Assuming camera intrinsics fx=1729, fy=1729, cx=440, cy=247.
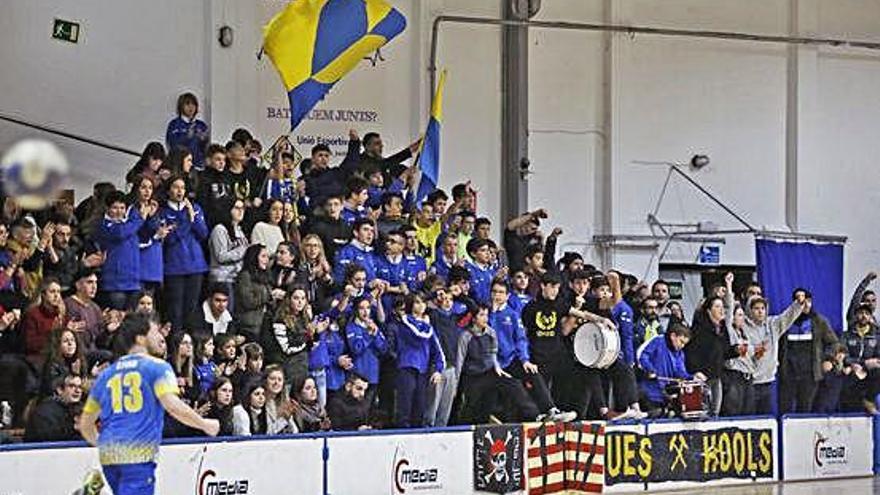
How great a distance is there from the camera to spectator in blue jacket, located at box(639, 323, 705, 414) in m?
21.5

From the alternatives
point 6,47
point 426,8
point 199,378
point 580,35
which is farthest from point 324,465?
point 580,35

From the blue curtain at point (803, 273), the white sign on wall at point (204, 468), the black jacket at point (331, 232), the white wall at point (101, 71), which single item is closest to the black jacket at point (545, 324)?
the black jacket at point (331, 232)

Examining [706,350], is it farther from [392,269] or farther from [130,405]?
[130,405]

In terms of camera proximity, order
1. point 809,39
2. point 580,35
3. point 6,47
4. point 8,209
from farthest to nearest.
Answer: point 809,39, point 580,35, point 6,47, point 8,209

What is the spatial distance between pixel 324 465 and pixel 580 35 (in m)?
11.3

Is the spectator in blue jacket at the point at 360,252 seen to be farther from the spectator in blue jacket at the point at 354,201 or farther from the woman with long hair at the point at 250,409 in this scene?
the woman with long hair at the point at 250,409

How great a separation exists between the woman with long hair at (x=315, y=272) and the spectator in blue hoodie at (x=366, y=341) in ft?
1.21

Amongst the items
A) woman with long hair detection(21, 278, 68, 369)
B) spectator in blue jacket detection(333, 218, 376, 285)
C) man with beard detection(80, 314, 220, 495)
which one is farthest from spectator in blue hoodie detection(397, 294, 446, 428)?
man with beard detection(80, 314, 220, 495)

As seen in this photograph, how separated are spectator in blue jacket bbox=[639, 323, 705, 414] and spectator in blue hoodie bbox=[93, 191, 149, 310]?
7015mm

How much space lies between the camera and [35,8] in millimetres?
21062

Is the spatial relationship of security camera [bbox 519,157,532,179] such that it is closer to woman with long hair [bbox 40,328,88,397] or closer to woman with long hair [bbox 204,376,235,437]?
woman with long hair [bbox 204,376,235,437]

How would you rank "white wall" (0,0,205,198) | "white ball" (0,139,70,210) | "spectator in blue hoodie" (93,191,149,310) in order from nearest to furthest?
Result: "white ball" (0,139,70,210) → "spectator in blue hoodie" (93,191,149,310) → "white wall" (0,0,205,198)

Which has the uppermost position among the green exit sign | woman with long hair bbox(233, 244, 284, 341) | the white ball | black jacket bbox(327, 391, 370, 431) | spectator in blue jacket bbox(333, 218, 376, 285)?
the green exit sign

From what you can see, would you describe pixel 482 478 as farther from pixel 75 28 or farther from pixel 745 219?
pixel 745 219
